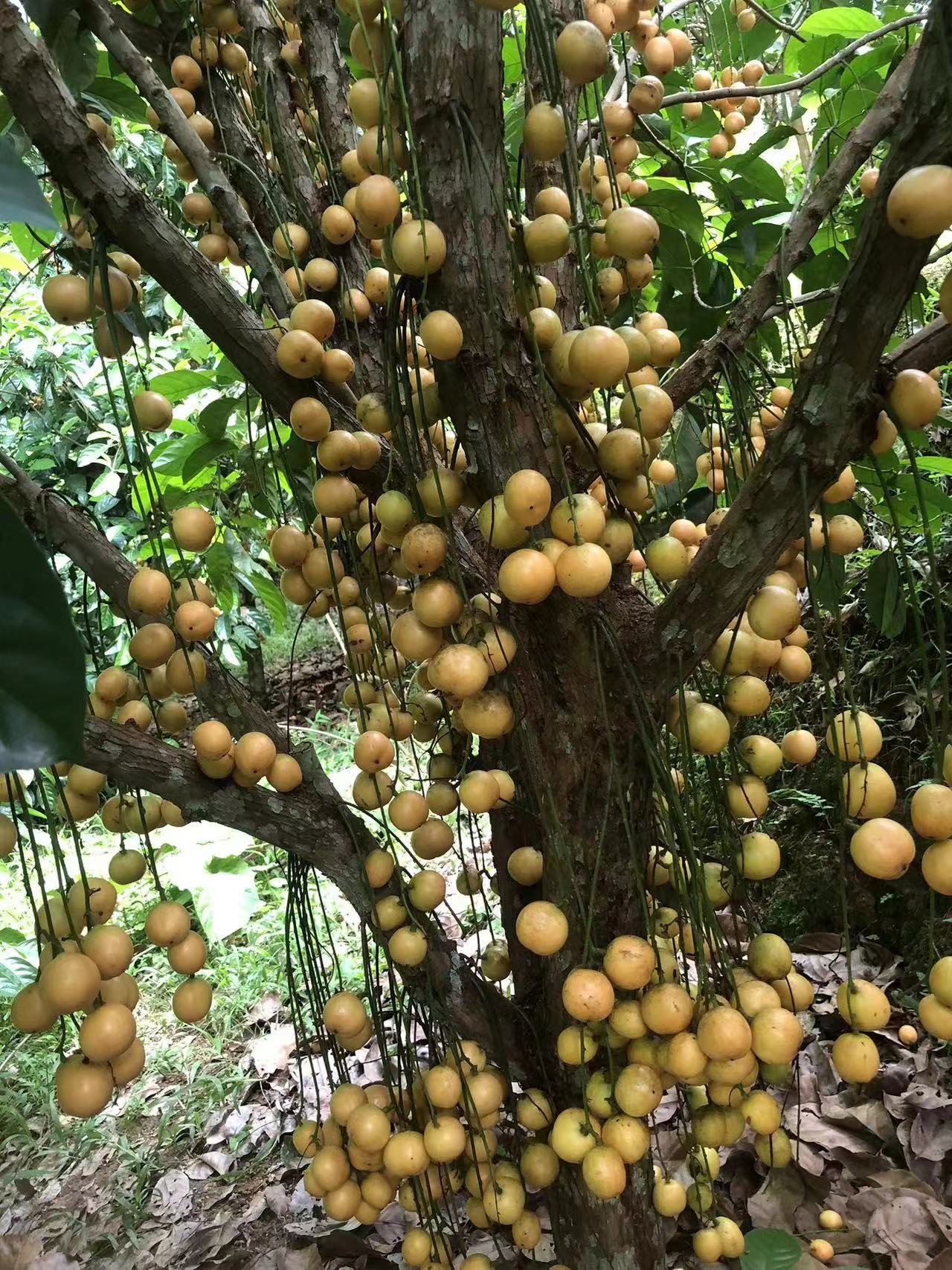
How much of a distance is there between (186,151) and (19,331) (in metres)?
2.77

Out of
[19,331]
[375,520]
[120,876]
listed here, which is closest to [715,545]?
[375,520]

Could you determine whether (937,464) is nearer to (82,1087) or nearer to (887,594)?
(887,594)

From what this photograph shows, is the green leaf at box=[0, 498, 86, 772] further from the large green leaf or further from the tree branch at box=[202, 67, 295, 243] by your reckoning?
the tree branch at box=[202, 67, 295, 243]

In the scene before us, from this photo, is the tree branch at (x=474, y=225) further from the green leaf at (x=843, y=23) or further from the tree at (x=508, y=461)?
the green leaf at (x=843, y=23)

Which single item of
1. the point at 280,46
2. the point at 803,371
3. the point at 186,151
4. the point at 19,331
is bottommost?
the point at 803,371

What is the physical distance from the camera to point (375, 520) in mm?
1039

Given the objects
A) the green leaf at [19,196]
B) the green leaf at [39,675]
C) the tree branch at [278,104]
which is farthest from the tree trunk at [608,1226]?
the tree branch at [278,104]

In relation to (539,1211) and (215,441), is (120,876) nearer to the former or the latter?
(215,441)

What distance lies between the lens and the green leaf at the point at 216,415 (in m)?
1.41

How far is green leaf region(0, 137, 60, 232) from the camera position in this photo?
44 centimetres

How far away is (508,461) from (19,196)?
0.48 meters

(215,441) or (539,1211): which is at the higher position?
(215,441)

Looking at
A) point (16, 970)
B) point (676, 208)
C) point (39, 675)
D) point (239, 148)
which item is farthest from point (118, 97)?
point (16, 970)

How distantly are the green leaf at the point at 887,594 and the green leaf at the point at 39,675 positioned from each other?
997 millimetres
